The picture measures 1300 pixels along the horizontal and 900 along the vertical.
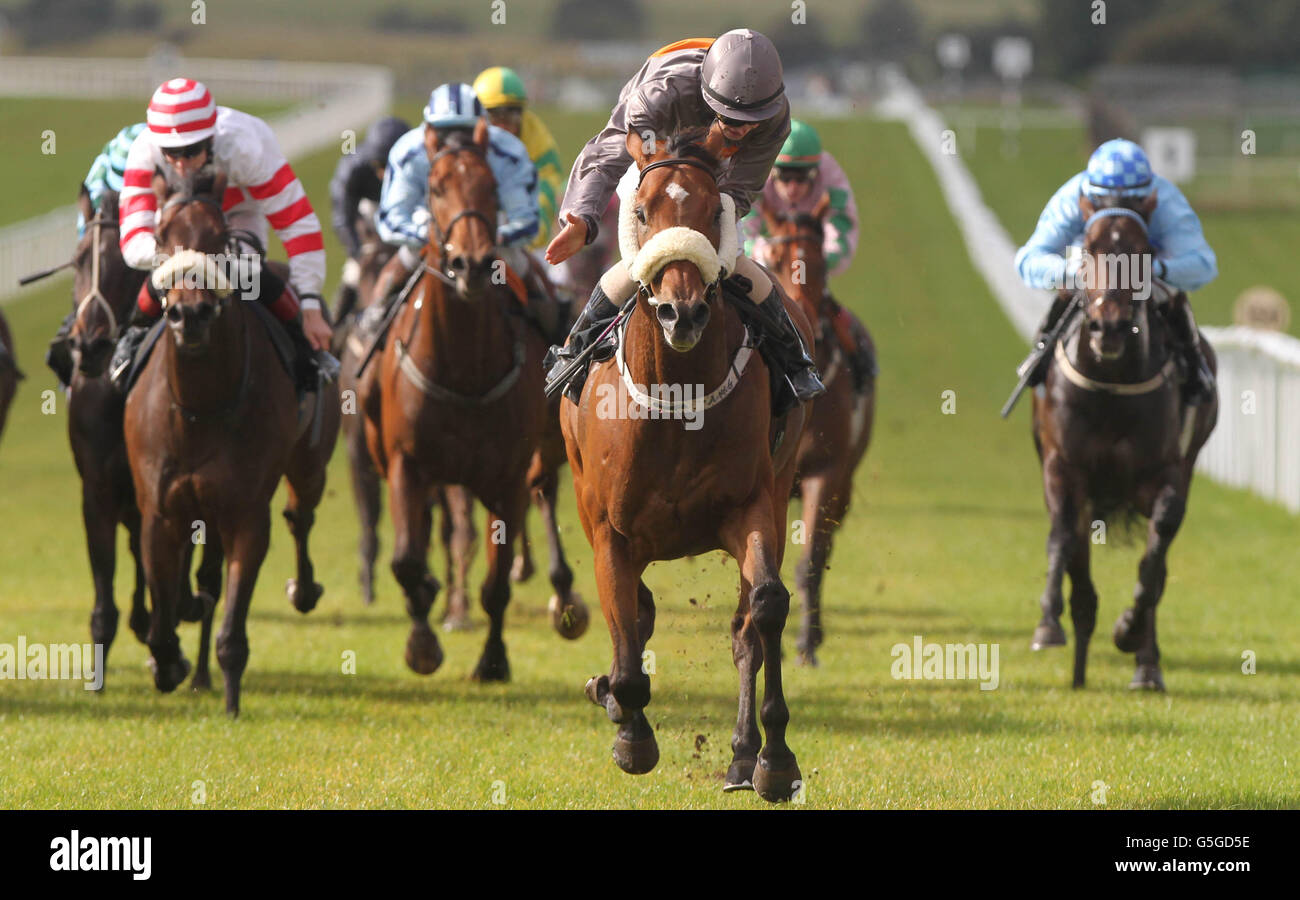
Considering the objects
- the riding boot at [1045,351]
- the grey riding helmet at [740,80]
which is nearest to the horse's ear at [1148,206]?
the riding boot at [1045,351]

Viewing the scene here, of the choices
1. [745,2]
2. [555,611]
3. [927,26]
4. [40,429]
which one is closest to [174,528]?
[555,611]

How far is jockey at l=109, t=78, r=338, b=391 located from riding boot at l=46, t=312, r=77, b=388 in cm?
24

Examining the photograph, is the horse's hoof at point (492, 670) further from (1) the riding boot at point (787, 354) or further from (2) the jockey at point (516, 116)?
(1) the riding boot at point (787, 354)

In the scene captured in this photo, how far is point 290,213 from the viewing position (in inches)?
321

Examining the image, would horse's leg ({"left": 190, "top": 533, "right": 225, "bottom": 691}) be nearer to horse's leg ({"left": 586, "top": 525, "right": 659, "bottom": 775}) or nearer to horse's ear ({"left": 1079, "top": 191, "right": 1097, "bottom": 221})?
horse's leg ({"left": 586, "top": 525, "right": 659, "bottom": 775})

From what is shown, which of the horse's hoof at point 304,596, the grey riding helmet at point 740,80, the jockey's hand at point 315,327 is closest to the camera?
the grey riding helmet at point 740,80

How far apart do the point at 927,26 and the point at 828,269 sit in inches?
4275

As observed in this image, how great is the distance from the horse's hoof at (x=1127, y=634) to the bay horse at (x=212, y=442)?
376cm

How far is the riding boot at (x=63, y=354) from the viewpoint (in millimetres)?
8234

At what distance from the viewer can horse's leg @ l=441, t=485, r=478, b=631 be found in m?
10.3

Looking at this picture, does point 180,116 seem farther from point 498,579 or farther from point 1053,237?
point 1053,237

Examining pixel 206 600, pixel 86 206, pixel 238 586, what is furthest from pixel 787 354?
pixel 86 206

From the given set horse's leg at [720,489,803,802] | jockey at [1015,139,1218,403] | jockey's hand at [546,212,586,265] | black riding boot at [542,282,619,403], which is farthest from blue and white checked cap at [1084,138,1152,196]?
jockey's hand at [546,212,586,265]
